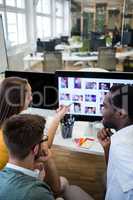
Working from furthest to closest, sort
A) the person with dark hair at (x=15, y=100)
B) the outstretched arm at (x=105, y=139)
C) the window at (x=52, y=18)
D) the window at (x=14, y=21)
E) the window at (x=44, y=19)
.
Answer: the window at (x=52, y=18) → the window at (x=44, y=19) → the window at (x=14, y=21) → the person with dark hair at (x=15, y=100) → the outstretched arm at (x=105, y=139)

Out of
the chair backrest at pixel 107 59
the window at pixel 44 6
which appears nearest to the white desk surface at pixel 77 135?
the chair backrest at pixel 107 59

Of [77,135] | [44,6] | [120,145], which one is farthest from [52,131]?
[44,6]

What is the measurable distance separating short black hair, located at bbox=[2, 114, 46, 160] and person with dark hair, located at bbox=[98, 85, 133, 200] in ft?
1.12

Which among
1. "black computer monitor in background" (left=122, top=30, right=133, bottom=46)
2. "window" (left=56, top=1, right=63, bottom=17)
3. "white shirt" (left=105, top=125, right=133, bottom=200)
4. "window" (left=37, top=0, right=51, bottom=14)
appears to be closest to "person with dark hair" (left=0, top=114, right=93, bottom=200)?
"white shirt" (left=105, top=125, right=133, bottom=200)

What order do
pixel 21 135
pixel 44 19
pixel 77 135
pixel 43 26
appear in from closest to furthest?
pixel 21 135 < pixel 77 135 < pixel 43 26 < pixel 44 19

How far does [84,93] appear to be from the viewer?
5.66 feet

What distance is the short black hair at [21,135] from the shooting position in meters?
1.04

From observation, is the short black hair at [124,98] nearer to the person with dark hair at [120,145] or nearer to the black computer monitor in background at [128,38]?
the person with dark hair at [120,145]

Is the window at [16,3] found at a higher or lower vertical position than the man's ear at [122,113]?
higher

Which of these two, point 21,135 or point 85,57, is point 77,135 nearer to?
point 21,135

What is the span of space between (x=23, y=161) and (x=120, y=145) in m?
0.41

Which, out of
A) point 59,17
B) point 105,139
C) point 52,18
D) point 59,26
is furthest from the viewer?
point 59,26

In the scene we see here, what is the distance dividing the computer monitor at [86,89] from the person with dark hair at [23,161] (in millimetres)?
604

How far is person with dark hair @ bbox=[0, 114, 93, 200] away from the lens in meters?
0.93
